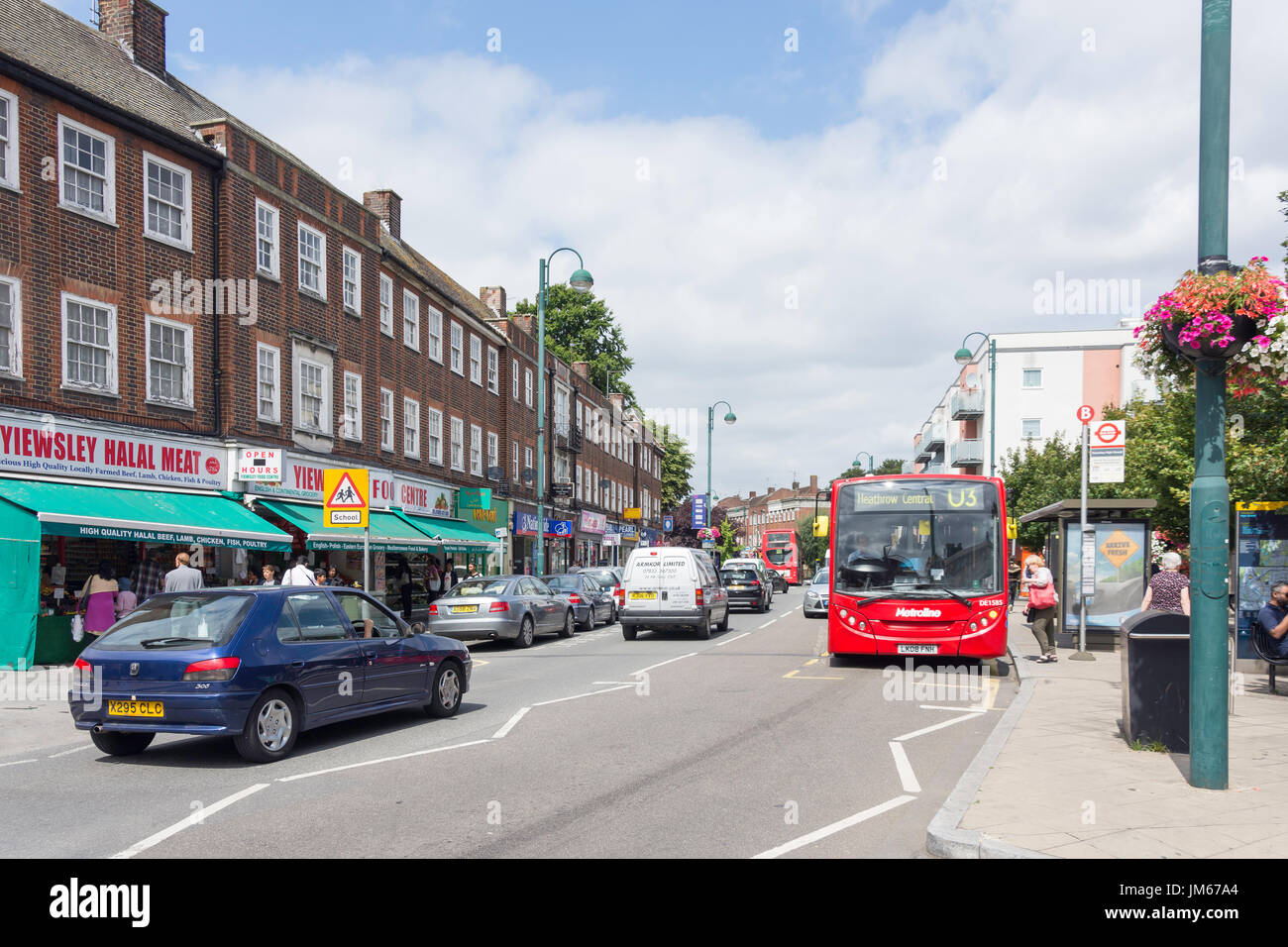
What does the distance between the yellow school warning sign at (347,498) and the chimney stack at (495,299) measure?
2799cm

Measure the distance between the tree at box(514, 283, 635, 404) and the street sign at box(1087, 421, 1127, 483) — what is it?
146ft

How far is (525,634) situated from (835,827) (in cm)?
1469

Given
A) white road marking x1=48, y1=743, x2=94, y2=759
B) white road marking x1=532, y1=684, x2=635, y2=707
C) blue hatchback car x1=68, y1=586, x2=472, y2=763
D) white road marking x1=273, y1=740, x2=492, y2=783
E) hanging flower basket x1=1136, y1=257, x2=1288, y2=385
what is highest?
hanging flower basket x1=1136, y1=257, x2=1288, y2=385

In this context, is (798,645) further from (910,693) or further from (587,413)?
(587,413)

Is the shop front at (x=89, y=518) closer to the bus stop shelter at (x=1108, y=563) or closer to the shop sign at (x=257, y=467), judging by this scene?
the shop sign at (x=257, y=467)

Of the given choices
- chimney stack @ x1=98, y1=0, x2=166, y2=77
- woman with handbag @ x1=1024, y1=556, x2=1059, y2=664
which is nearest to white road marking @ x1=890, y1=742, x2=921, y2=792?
woman with handbag @ x1=1024, y1=556, x2=1059, y2=664

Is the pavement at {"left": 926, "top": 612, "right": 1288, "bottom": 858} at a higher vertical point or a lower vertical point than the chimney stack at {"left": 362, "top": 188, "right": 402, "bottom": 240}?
lower

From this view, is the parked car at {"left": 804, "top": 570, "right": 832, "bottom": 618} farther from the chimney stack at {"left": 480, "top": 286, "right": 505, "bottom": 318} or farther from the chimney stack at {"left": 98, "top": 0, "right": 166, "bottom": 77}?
the chimney stack at {"left": 98, "top": 0, "right": 166, "bottom": 77}

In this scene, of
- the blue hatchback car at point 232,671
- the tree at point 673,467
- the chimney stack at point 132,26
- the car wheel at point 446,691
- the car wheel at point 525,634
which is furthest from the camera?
the tree at point 673,467

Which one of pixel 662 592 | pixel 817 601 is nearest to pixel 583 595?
pixel 662 592

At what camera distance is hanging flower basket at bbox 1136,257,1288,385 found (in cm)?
681

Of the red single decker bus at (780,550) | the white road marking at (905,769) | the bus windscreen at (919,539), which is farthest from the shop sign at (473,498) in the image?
the red single decker bus at (780,550)

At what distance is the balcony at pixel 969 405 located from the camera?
67.1 m

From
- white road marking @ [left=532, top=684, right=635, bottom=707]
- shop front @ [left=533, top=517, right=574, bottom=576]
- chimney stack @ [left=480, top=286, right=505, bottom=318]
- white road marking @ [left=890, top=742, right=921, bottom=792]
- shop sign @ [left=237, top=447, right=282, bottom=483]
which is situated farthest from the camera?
shop front @ [left=533, top=517, right=574, bottom=576]
